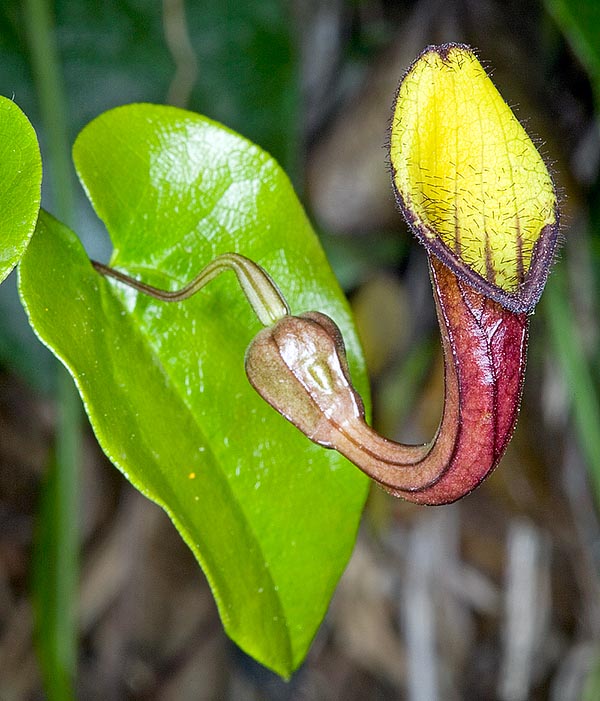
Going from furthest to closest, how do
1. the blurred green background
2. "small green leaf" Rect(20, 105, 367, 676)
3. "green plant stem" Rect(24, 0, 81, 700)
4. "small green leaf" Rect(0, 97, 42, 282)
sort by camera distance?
the blurred green background → "green plant stem" Rect(24, 0, 81, 700) → "small green leaf" Rect(20, 105, 367, 676) → "small green leaf" Rect(0, 97, 42, 282)

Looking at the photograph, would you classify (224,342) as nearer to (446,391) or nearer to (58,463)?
(446,391)

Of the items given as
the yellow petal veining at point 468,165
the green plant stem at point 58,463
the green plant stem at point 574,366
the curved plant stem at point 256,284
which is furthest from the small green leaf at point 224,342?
the green plant stem at point 574,366

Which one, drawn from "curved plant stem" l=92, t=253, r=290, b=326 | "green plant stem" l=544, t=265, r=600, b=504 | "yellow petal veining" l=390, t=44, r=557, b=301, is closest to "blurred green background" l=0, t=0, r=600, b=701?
"green plant stem" l=544, t=265, r=600, b=504

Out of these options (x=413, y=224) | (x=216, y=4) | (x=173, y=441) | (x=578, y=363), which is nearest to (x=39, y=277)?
(x=173, y=441)

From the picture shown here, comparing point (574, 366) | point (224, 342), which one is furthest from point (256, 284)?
point (574, 366)

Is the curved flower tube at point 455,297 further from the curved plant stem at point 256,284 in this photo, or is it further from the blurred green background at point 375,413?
the blurred green background at point 375,413

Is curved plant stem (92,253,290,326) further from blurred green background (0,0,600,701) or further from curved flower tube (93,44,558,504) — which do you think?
blurred green background (0,0,600,701)
